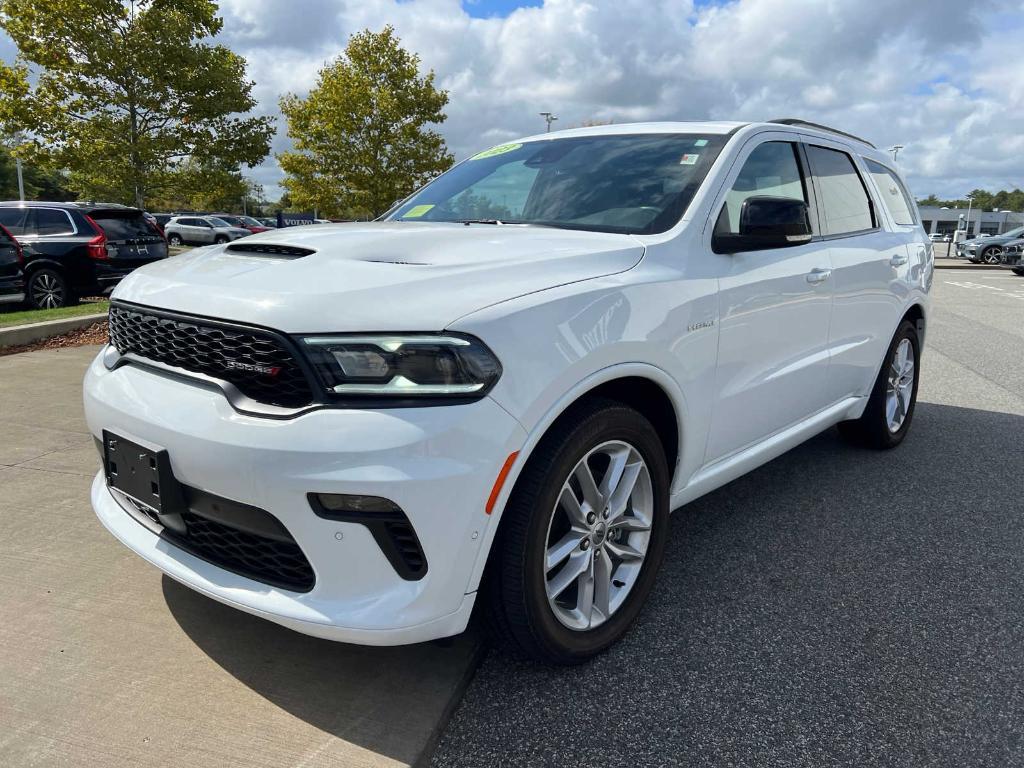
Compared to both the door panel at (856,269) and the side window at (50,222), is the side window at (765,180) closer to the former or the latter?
the door panel at (856,269)

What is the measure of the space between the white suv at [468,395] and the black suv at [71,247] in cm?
970

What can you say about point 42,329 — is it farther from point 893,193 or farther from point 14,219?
point 893,193

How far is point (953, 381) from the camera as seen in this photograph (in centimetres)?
717

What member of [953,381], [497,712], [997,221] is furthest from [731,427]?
[997,221]

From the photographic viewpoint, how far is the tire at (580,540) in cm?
218

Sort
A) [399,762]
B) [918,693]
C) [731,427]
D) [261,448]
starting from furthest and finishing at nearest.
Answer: [731,427]
[918,693]
[399,762]
[261,448]

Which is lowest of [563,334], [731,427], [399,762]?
[399,762]

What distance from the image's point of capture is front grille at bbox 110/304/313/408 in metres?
2.00

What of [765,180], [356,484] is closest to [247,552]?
[356,484]

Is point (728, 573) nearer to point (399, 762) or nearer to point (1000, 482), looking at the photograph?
point (399, 762)

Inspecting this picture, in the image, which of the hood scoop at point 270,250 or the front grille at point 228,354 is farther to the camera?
the hood scoop at point 270,250

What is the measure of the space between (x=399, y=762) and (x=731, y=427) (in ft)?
5.67

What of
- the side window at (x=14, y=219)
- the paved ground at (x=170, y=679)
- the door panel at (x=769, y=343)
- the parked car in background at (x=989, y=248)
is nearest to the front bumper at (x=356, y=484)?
the paved ground at (x=170, y=679)

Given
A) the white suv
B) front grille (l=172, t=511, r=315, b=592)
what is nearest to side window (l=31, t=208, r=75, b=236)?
the white suv
